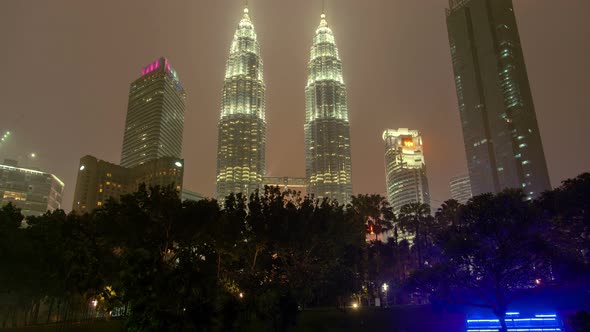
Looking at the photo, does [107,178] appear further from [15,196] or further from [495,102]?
[495,102]

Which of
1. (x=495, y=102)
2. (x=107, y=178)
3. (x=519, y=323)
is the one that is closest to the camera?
(x=519, y=323)

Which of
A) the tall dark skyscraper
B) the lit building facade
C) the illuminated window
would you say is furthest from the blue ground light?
the illuminated window

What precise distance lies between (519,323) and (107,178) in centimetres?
18106

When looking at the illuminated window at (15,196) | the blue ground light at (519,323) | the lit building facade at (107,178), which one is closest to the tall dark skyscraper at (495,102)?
the blue ground light at (519,323)

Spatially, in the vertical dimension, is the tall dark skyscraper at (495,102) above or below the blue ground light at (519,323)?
above

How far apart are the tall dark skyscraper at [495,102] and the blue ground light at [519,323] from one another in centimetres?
11862

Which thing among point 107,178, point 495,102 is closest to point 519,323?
point 495,102

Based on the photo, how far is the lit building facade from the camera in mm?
185625

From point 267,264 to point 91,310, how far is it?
3269cm

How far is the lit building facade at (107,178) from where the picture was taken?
186m

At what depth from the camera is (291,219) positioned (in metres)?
51.6

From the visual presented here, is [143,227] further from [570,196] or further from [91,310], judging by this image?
[570,196]

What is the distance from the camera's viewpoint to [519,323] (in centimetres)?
4597

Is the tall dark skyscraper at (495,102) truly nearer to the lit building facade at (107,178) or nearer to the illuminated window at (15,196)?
the lit building facade at (107,178)
